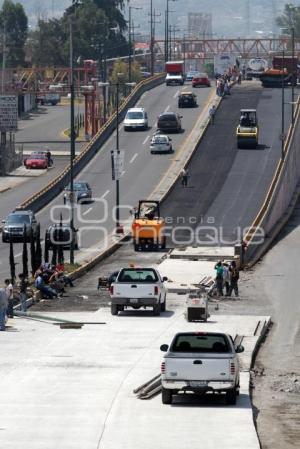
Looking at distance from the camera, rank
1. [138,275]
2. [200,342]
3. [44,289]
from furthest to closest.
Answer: [44,289] → [138,275] → [200,342]

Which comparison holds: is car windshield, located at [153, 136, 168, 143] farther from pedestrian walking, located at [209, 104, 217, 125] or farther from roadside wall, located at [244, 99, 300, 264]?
pedestrian walking, located at [209, 104, 217, 125]

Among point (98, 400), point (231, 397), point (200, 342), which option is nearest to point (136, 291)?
point (98, 400)

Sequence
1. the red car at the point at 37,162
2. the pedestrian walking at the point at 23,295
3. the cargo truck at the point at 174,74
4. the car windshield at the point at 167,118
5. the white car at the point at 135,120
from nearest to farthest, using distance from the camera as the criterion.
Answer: the pedestrian walking at the point at 23,295 → the car windshield at the point at 167,118 → the red car at the point at 37,162 → the white car at the point at 135,120 → the cargo truck at the point at 174,74

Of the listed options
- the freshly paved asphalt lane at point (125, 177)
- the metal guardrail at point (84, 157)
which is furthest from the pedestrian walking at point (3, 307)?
the metal guardrail at point (84, 157)

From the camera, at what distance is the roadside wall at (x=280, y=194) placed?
240 ft

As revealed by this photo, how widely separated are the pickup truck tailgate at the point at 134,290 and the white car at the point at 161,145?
61.7 metres

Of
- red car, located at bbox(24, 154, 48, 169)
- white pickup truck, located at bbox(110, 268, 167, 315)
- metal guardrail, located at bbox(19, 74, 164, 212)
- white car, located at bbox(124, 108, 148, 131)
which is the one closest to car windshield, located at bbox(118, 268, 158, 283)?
white pickup truck, located at bbox(110, 268, 167, 315)

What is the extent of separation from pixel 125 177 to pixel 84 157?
29.9 ft

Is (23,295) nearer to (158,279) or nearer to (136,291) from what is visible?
(136,291)

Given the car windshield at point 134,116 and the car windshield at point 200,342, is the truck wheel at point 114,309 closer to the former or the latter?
the car windshield at point 200,342

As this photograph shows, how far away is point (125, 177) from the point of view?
101m

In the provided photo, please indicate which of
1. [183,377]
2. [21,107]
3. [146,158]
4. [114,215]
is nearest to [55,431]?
[183,377]

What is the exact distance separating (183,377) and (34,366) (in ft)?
20.8

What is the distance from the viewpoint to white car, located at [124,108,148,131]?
121188mm
